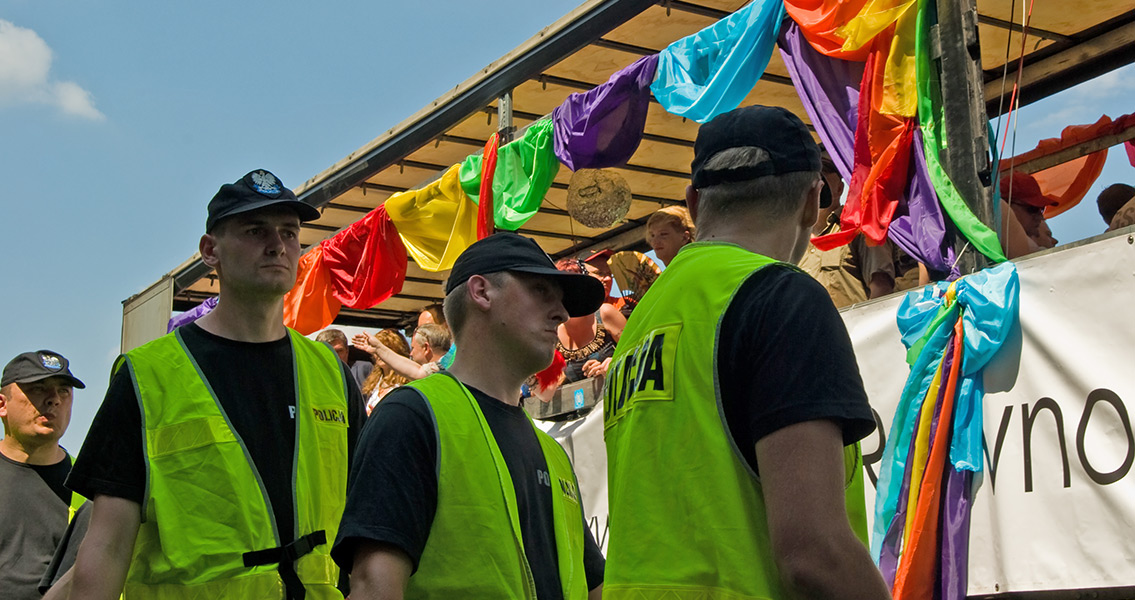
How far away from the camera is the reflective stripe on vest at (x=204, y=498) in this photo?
284 cm

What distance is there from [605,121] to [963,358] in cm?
367

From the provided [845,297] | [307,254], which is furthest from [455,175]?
[845,297]

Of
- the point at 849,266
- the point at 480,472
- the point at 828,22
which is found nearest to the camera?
the point at 480,472

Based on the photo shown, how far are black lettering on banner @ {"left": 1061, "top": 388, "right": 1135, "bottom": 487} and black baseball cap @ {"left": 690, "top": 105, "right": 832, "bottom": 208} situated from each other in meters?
2.98

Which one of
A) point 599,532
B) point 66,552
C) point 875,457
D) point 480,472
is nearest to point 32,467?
point 66,552

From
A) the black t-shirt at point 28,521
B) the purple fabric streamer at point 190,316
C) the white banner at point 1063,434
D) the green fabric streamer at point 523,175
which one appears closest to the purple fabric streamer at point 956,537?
the white banner at point 1063,434

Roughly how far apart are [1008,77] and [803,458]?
25.4 feet

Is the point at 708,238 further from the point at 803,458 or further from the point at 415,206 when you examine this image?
the point at 415,206

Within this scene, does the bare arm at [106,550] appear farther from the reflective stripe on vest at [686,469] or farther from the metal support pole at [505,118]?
the metal support pole at [505,118]

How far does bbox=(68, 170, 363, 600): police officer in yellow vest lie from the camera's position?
2.84 meters

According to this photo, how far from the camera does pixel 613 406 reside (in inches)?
89.7

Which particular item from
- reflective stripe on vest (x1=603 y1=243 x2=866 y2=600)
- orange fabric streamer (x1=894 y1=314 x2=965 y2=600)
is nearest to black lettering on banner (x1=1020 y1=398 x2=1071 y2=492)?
orange fabric streamer (x1=894 y1=314 x2=965 y2=600)

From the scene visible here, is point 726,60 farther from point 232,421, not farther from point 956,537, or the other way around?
point 232,421

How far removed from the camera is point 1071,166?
328 inches
